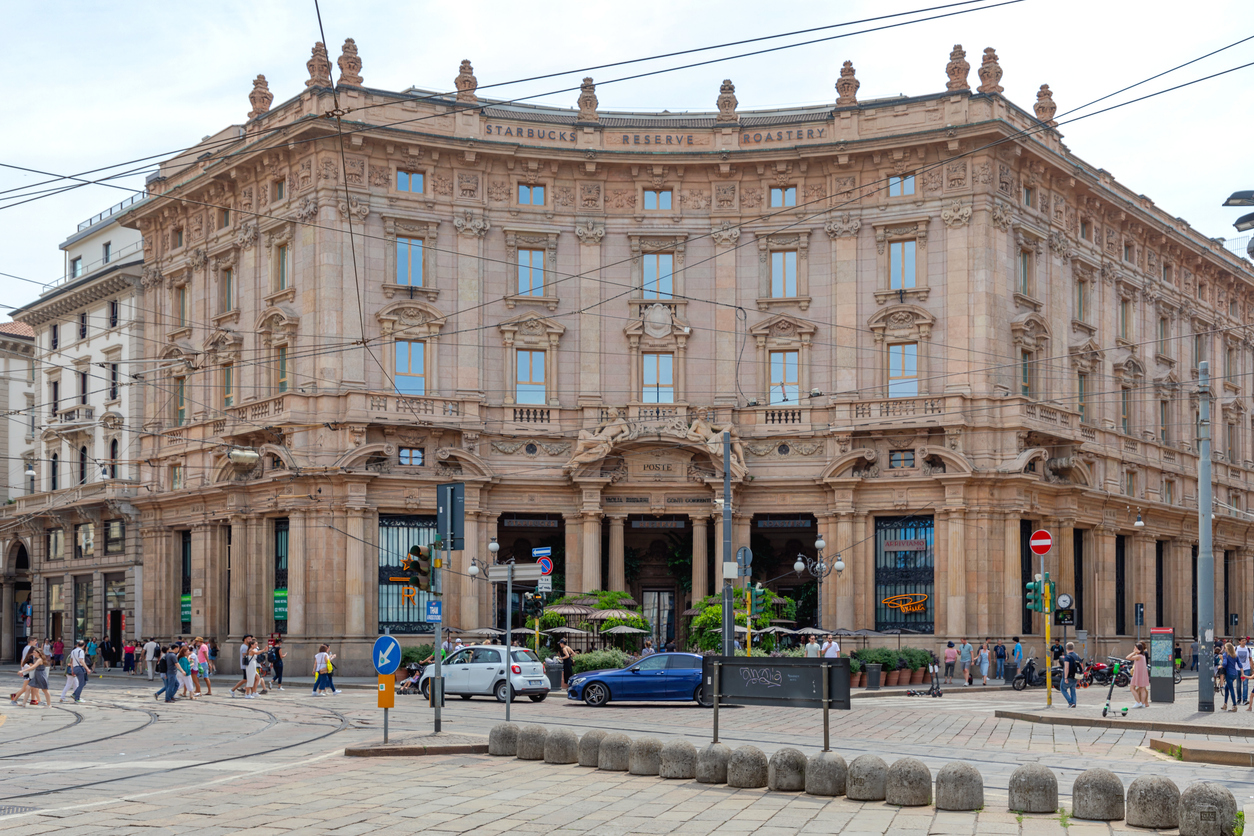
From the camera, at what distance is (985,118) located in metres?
45.9

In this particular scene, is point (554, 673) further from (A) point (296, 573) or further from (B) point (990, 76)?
(B) point (990, 76)

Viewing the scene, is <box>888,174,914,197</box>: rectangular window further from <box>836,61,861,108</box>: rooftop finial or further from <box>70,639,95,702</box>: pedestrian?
<box>70,639,95,702</box>: pedestrian

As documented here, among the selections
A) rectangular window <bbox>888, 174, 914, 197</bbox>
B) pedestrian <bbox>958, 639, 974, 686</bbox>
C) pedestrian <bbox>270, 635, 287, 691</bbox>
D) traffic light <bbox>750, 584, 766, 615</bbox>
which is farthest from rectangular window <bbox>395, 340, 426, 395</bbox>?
pedestrian <bbox>958, 639, 974, 686</bbox>

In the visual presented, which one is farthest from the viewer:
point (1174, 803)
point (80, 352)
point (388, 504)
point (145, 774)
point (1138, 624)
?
point (80, 352)

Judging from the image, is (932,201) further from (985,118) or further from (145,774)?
(145,774)

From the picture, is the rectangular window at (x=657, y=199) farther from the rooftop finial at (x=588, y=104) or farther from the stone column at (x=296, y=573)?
the stone column at (x=296, y=573)

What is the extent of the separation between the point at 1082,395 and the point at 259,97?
30.4m

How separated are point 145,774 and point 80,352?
48.8 metres

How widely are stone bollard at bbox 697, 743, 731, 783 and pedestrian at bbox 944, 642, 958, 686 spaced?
27.6m

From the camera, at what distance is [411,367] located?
46531mm

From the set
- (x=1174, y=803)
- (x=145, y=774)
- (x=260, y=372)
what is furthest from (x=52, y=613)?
(x=1174, y=803)

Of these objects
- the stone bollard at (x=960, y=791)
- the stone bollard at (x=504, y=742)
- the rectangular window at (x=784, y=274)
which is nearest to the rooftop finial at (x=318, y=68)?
the rectangular window at (x=784, y=274)

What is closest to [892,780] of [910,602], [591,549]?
[910,602]

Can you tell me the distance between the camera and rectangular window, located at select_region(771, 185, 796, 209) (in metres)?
48.0
